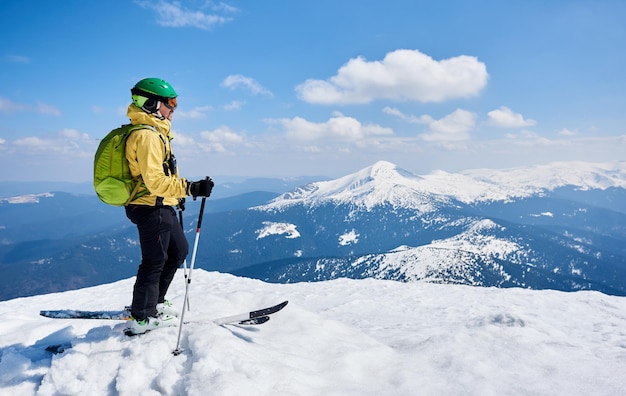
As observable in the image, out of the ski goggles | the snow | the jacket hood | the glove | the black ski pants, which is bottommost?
the snow

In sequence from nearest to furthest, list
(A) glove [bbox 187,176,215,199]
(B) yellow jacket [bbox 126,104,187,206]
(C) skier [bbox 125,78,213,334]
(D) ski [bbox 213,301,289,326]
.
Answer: (B) yellow jacket [bbox 126,104,187,206]
(C) skier [bbox 125,78,213,334]
(A) glove [bbox 187,176,215,199]
(D) ski [bbox 213,301,289,326]

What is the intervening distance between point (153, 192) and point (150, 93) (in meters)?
1.80

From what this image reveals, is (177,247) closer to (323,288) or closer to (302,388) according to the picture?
(302,388)

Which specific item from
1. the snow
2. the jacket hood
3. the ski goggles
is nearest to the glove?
the jacket hood

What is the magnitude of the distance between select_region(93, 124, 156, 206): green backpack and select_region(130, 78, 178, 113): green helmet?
0.48 meters

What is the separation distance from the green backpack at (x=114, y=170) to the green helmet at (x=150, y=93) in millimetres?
482

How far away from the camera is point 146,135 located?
18.2 feet

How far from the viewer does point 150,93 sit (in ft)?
19.6

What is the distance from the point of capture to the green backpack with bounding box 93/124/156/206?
5.60m

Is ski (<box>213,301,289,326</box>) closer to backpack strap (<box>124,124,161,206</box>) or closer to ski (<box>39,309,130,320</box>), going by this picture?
ski (<box>39,309,130,320</box>)

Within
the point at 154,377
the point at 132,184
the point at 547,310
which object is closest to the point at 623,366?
the point at 547,310

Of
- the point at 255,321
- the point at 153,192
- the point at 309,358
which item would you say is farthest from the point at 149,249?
the point at 309,358

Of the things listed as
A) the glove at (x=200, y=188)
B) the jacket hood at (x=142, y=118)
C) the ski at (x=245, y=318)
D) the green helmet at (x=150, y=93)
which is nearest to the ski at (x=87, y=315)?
the ski at (x=245, y=318)

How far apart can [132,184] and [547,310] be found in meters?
13.9
